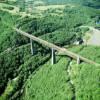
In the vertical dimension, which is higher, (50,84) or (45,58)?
(45,58)

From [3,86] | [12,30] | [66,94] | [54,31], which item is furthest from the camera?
[54,31]

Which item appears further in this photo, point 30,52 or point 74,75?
point 30,52

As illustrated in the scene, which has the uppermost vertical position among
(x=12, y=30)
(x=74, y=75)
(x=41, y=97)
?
(x=12, y=30)

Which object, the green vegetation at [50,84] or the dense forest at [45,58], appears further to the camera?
the dense forest at [45,58]

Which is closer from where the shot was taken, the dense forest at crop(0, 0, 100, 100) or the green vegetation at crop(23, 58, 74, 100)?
the green vegetation at crop(23, 58, 74, 100)

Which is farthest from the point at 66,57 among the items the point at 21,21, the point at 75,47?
the point at 21,21

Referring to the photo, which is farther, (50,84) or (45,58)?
(45,58)

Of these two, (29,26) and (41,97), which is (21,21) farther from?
(41,97)

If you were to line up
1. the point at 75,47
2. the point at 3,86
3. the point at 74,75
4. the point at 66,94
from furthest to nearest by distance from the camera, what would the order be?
the point at 75,47 → the point at 3,86 → the point at 74,75 → the point at 66,94
